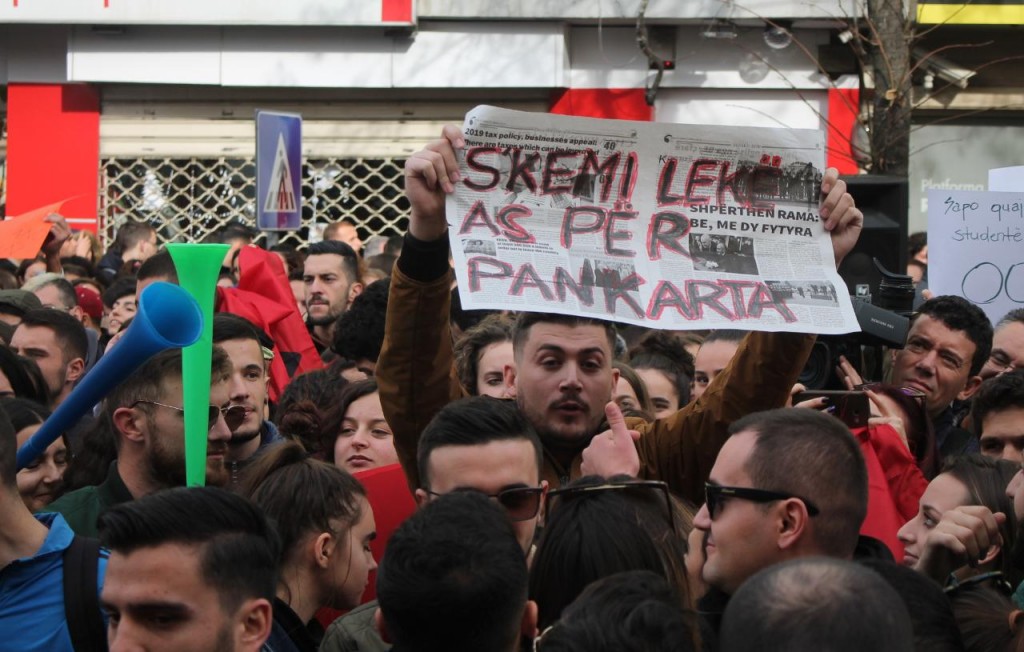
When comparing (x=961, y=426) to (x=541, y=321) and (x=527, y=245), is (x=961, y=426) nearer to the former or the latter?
(x=541, y=321)

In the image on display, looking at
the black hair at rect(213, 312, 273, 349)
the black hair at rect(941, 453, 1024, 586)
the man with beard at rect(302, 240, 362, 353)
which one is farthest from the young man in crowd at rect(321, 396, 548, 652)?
the man with beard at rect(302, 240, 362, 353)

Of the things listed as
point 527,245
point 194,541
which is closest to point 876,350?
point 527,245

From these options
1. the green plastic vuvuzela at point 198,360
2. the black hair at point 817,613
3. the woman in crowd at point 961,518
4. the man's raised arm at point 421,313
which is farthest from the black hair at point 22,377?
the black hair at point 817,613

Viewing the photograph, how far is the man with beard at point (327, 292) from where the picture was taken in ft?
25.7

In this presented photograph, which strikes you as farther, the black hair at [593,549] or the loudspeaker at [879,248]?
the loudspeaker at [879,248]

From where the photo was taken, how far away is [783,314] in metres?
3.46

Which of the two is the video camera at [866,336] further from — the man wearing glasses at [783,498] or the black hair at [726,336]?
the man wearing glasses at [783,498]

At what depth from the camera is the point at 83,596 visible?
2918mm

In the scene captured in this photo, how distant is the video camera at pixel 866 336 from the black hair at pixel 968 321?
0.98 feet

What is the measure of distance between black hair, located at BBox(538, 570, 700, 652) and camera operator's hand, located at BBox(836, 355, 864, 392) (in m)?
2.29

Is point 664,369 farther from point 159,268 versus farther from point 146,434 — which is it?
point 146,434

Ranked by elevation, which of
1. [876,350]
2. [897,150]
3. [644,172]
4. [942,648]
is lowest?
[942,648]

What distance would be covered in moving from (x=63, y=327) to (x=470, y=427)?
120 inches

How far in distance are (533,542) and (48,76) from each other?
12.0 metres
